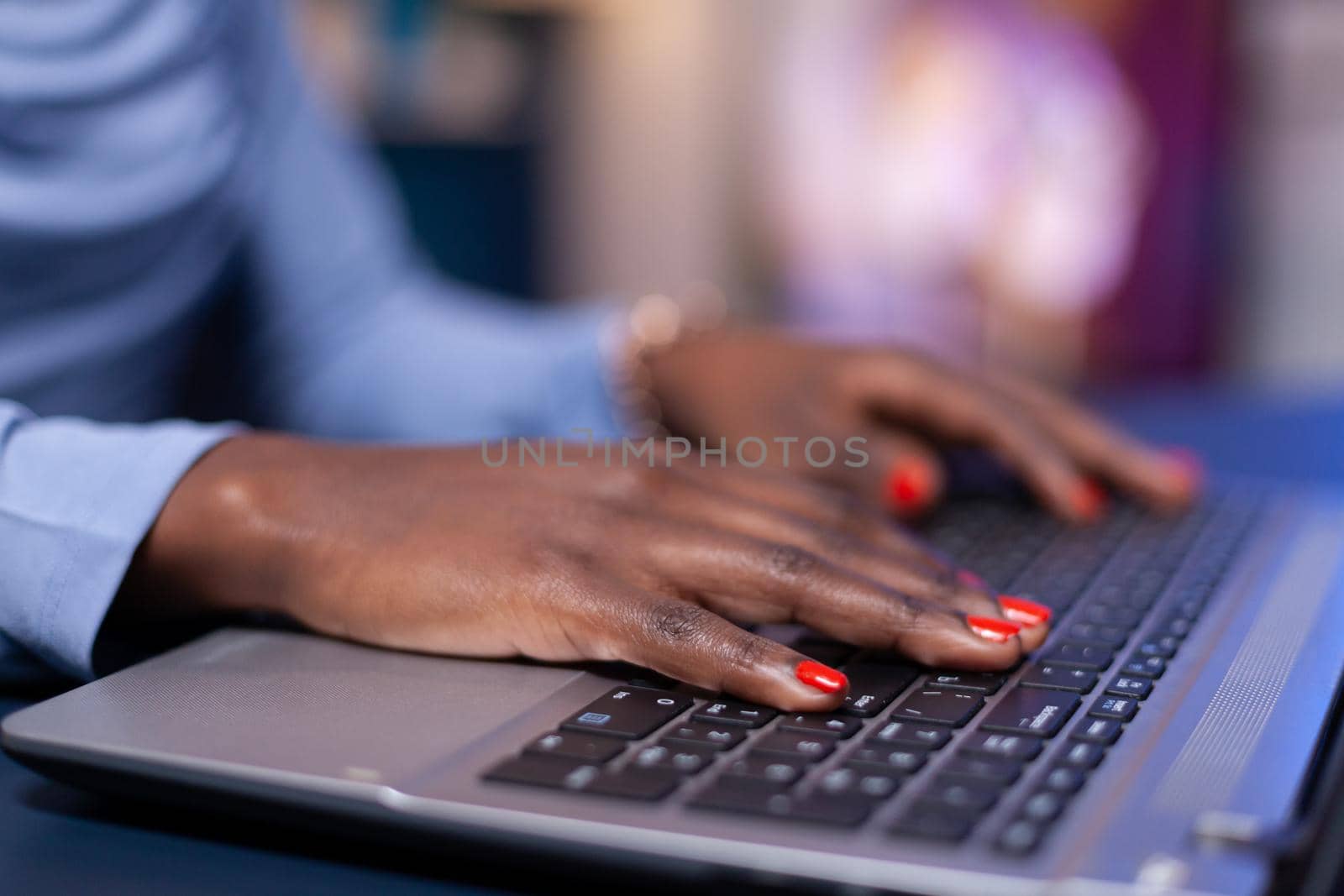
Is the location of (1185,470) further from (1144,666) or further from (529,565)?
(529,565)

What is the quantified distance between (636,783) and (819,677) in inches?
3.4

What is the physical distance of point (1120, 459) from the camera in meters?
0.78

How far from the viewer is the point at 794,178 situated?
3148 mm

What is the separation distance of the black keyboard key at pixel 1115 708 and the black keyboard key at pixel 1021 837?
3.9 inches

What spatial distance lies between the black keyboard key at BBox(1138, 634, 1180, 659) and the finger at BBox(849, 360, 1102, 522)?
0.86ft

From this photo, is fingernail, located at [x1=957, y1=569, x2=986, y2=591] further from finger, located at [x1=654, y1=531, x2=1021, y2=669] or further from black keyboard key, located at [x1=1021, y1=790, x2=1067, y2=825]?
black keyboard key, located at [x1=1021, y1=790, x2=1067, y2=825]

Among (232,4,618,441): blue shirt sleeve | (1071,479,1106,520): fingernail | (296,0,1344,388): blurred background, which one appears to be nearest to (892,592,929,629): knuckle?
(1071,479,1106,520): fingernail

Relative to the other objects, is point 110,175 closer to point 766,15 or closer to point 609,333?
point 609,333

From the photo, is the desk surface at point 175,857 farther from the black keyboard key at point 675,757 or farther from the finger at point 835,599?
the finger at point 835,599

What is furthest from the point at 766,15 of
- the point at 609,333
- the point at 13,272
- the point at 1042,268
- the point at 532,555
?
the point at 532,555

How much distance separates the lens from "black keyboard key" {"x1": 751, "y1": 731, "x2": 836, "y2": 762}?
0.35 metres

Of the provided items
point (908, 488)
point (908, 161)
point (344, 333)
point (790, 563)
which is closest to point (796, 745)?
point (790, 563)

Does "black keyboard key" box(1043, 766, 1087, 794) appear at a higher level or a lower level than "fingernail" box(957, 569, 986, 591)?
lower

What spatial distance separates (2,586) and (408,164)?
Result: 2470 millimetres
